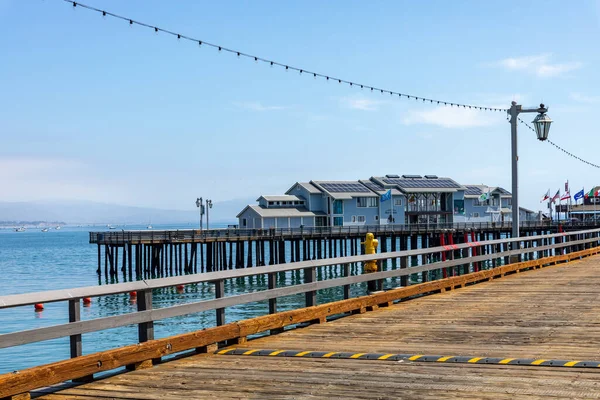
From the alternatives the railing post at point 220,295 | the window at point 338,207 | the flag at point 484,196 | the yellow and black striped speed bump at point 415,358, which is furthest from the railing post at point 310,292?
the flag at point 484,196

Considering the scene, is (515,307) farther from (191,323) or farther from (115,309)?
(115,309)

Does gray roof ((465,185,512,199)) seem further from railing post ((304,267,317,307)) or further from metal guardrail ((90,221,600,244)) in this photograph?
railing post ((304,267,317,307))

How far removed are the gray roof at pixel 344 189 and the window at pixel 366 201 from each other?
1.58ft

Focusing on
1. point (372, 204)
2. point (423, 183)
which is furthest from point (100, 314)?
point (423, 183)

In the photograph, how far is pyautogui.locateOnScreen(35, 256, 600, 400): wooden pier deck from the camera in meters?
8.46

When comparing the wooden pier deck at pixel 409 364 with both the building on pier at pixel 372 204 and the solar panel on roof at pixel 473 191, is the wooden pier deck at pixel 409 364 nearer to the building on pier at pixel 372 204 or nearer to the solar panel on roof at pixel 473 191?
the building on pier at pixel 372 204

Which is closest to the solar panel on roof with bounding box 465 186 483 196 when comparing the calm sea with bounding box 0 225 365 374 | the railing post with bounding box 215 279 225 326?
the calm sea with bounding box 0 225 365 374

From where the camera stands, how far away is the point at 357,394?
27.3ft

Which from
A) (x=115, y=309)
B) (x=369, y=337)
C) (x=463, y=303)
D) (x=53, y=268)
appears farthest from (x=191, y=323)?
(x=53, y=268)

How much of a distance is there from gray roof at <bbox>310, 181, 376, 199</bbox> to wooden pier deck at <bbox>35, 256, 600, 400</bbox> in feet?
249

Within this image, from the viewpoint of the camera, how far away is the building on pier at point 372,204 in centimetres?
8969

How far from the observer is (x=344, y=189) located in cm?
9469

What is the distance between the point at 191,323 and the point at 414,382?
24344mm

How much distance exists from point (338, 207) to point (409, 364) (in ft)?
271
